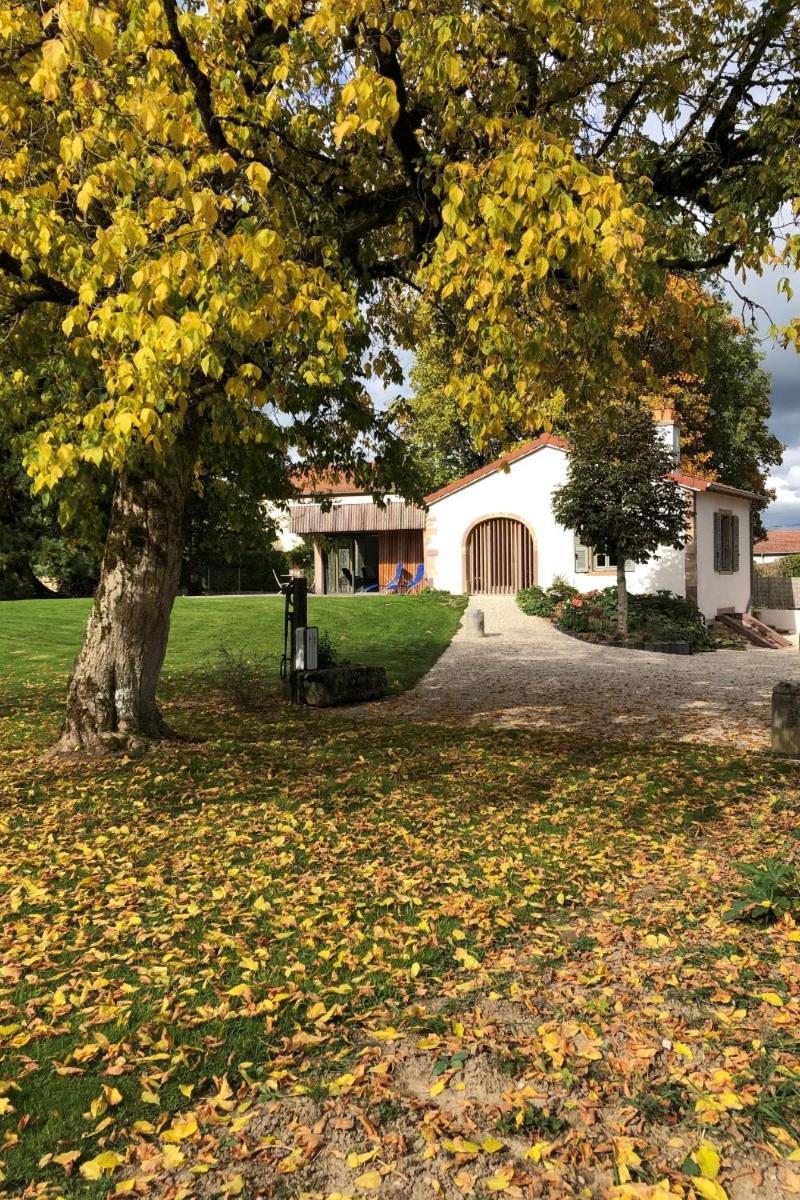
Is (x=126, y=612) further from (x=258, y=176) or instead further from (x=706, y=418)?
(x=706, y=418)

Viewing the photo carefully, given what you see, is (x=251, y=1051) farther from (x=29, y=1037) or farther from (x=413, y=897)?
(x=413, y=897)

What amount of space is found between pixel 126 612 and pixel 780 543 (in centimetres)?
6255

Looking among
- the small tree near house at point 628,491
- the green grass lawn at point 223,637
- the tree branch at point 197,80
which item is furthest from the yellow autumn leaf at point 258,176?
the small tree near house at point 628,491

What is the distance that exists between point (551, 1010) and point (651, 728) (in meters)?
6.66

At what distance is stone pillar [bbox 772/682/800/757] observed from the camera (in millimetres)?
8102

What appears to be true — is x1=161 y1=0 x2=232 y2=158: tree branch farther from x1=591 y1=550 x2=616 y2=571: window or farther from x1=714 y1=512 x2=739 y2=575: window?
x1=714 y1=512 x2=739 y2=575: window

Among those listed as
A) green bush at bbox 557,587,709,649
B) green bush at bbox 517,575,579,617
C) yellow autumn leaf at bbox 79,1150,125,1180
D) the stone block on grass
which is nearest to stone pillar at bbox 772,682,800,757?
the stone block on grass

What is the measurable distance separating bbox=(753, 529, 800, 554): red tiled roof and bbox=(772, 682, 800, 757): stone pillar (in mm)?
54729

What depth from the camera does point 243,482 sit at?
34.5 feet

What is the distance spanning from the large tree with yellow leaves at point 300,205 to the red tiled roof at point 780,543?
56.4 meters

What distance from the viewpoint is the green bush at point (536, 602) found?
23.2 metres

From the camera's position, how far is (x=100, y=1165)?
2.61 meters

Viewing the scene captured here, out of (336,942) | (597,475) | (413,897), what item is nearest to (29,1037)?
(336,942)

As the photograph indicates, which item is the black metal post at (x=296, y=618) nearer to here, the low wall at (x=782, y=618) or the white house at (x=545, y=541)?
the white house at (x=545, y=541)
